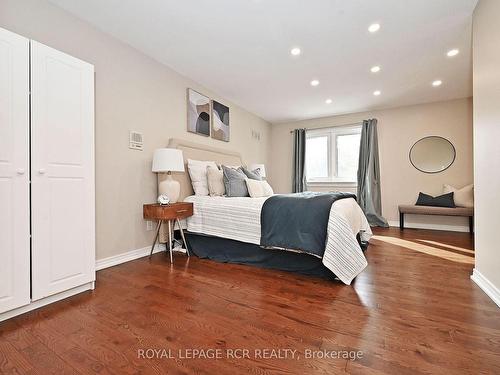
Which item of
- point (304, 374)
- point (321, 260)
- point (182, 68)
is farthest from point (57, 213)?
point (182, 68)

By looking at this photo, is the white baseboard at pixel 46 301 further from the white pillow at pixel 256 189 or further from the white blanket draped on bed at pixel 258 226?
the white pillow at pixel 256 189

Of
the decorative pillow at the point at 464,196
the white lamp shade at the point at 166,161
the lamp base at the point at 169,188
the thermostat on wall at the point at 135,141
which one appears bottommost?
the decorative pillow at the point at 464,196

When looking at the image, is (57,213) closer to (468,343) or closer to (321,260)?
(321,260)

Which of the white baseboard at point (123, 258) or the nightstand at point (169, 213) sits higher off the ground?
the nightstand at point (169, 213)

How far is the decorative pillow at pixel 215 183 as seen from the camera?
341 cm

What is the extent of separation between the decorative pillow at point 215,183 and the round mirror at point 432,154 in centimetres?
398

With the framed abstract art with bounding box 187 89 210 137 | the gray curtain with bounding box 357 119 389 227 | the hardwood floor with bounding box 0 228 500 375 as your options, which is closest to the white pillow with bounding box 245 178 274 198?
the framed abstract art with bounding box 187 89 210 137

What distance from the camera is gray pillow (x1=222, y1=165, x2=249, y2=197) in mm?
3355

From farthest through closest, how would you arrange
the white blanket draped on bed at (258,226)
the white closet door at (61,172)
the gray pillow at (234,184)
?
the gray pillow at (234,184) < the white blanket draped on bed at (258,226) < the white closet door at (61,172)

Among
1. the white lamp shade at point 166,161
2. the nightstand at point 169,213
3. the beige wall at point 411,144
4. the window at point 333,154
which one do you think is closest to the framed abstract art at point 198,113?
the white lamp shade at point 166,161

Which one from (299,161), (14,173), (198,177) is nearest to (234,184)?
(198,177)

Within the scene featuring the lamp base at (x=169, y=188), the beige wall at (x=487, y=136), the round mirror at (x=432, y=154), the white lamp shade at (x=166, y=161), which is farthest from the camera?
the round mirror at (x=432, y=154)

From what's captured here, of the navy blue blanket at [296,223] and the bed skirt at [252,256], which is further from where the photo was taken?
the bed skirt at [252,256]

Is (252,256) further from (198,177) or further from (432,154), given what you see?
(432,154)
